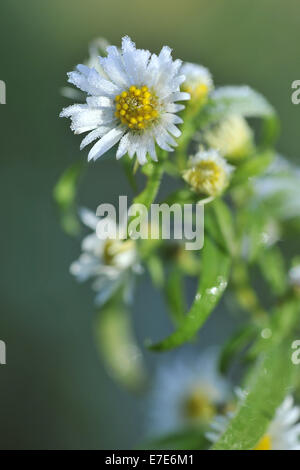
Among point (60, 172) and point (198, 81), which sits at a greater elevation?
point (60, 172)

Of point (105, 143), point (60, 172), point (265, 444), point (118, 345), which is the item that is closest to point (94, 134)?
point (105, 143)

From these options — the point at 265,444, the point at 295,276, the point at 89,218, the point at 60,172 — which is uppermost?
the point at 60,172

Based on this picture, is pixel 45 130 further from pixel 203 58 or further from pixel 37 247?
pixel 203 58

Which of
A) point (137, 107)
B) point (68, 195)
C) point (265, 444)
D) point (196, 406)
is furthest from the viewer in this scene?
point (196, 406)

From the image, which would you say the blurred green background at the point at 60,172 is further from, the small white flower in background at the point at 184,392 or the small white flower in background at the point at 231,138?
A: the small white flower in background at the point at 231,138

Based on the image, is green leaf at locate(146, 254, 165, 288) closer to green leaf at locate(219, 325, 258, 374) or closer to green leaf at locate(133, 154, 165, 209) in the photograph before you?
green leaf at locate(219, 325, 258, 374)

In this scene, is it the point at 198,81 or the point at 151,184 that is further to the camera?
the point at 198,81

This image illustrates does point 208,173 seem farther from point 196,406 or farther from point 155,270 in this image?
point 196,406

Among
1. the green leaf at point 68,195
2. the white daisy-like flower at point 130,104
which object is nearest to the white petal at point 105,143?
the white daisy-like flower at point 130,104
